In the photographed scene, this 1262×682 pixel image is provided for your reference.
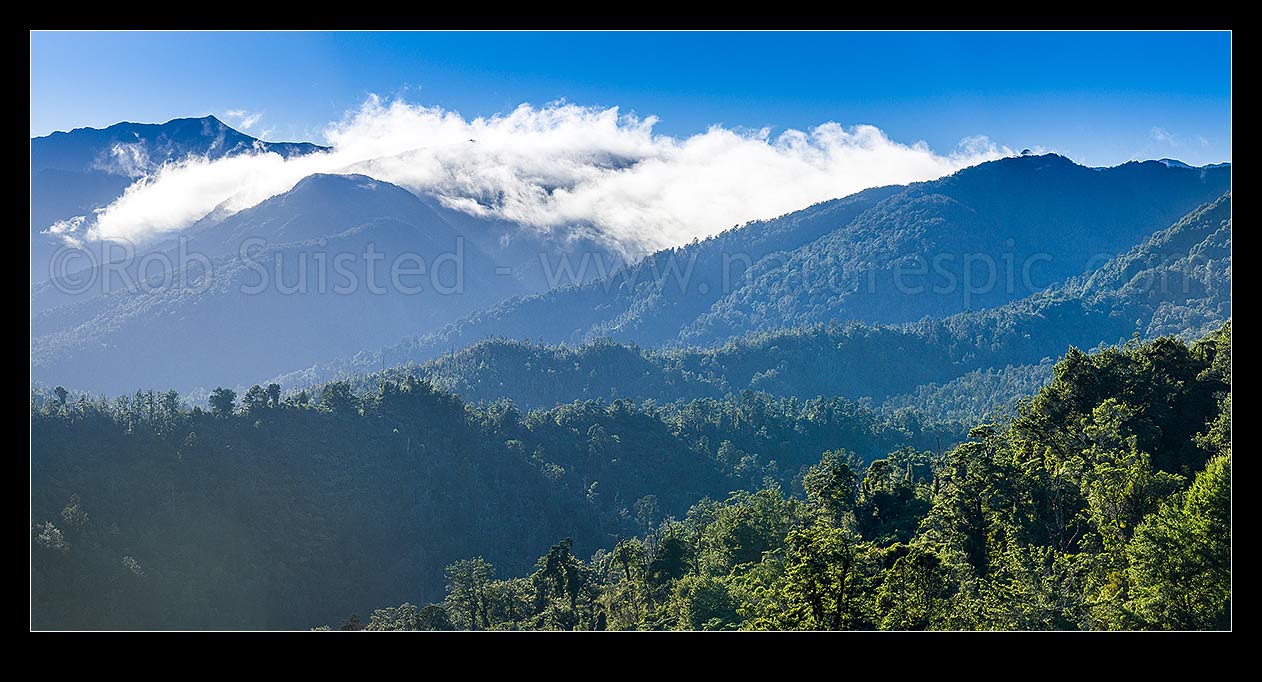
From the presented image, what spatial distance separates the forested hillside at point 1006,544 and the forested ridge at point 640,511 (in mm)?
50

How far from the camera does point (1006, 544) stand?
14.9 metres

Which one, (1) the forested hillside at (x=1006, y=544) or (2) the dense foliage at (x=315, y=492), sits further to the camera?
(2) the dense foliage at (x=315, y=492)

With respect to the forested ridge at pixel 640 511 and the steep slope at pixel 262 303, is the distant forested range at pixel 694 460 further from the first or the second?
the steep slope at pixel 262 303

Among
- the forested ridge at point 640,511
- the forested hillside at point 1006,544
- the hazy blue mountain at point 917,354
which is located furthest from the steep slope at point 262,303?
the forested hillside at point 1006,544

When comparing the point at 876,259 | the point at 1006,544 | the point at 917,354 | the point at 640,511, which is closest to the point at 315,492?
the point at 640,511

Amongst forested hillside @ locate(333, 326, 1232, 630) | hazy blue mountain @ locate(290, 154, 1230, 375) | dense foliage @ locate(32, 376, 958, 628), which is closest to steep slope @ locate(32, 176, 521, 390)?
hazy blue mountain @ locate(290, 154, 1230, 375)

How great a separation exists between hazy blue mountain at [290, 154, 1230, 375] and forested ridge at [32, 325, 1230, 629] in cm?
7645

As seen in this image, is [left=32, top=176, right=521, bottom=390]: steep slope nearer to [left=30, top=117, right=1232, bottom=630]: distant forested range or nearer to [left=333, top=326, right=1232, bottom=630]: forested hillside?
[left=30, top=117, right=1232, bottom=630]: distant forested range

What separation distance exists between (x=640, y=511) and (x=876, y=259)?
105662mm

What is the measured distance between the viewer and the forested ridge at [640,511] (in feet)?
39.3

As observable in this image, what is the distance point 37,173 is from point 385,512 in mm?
189073
